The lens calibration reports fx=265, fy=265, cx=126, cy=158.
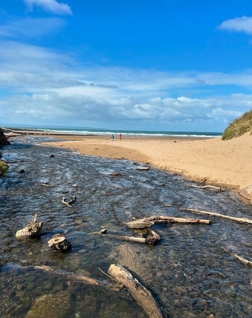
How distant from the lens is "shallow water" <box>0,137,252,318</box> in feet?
21.3

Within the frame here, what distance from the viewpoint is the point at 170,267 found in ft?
27.3

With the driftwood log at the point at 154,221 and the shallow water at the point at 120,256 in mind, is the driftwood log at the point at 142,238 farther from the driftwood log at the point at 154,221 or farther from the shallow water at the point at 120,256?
the driftwood log at the point at 154,221

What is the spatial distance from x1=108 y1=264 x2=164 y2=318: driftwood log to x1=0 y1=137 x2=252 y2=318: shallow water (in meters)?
0.18

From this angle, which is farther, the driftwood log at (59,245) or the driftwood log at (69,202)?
the driftwood log at (69,202)

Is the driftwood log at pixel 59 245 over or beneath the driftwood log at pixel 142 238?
over

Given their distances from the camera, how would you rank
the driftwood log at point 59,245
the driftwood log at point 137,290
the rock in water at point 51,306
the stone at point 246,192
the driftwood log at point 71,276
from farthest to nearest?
1. the stone at point 246,192
2. the driftwood log at point 59,245
3. the driftwood log at point 71,276
4. the driftwood log at point 137,290
5. the rock in water at point 51,306

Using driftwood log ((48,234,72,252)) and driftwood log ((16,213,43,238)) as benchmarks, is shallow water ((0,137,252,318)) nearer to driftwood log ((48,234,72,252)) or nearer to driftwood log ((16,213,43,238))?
driftwood log ((48,234,72,252))

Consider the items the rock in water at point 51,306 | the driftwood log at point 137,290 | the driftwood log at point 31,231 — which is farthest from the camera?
the driftwood log at point 31,231

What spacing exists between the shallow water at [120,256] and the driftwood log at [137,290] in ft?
0.58

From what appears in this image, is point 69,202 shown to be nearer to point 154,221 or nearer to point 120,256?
point 154,221

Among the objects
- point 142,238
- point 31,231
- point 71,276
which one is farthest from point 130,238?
point 31,231

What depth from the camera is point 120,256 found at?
28.8ft

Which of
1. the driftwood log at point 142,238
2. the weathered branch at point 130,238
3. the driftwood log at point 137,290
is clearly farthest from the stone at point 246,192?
the driftwood log at point 137,290

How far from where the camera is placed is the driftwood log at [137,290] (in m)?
6.18
